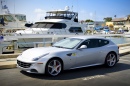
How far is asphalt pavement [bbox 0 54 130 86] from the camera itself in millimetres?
6611

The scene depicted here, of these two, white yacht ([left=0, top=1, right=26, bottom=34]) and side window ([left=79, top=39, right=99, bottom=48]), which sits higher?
white yacht ([left=0, top=1, right=26, bottom=34])

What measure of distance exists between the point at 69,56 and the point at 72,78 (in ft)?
3.09

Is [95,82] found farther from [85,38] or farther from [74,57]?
[85,38]

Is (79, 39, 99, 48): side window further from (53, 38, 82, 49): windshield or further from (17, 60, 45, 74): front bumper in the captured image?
(17, 60, 45, 74): front bumper

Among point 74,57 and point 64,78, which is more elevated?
point 74,57

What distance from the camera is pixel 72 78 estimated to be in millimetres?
7332

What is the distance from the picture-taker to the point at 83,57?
27.4 feet

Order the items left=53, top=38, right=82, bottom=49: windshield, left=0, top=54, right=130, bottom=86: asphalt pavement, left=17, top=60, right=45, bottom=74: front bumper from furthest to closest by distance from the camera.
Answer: left=53, top=38, right=82, bottom=49: windshield, left=17, top=60, right=45, bottom=74: front bumper, left=0, top=54, right=130, bottom=86: asphalt pavement

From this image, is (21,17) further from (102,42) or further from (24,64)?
(24,64)

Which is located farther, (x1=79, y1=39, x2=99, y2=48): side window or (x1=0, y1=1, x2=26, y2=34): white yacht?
(x1=0, y1=1, x2=26, y2=34): white yacht

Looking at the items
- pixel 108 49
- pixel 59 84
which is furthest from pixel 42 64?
pixel 108 49

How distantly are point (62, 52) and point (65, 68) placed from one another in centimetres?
64

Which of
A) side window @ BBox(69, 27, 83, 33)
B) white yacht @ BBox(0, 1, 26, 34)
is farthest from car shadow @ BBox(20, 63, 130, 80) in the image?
white yacht @ BBox(0, 1, 26, 34)

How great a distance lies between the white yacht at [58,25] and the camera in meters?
22.2
